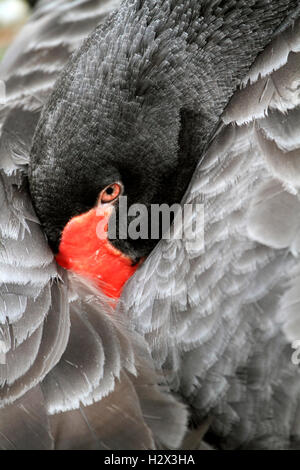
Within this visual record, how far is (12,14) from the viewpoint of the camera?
20.4ft

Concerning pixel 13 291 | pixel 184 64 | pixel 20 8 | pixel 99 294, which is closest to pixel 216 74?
pixel 184 64

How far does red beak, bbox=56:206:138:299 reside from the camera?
2.53 meters

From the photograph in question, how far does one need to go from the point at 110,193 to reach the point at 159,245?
0.28 meters

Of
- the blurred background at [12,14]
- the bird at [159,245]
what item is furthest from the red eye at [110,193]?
the blurred background at [12,14]

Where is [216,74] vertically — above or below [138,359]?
above

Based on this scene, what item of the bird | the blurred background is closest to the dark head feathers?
the bird

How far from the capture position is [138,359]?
226cm

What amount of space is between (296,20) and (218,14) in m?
0.41

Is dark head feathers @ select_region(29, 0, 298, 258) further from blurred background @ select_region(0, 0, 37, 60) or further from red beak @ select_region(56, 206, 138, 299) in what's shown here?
blurred background @ select_region(0, 0, 37, 60)

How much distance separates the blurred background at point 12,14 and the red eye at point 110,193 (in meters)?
3.65

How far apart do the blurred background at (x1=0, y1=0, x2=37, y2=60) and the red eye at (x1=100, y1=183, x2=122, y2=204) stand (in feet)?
12.0

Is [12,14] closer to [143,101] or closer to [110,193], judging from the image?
[143,101]

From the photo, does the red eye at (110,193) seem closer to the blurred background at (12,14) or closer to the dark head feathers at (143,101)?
the dark head feathers at (143,101)

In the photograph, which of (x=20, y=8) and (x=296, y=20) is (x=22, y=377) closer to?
(x=296, y=20)
